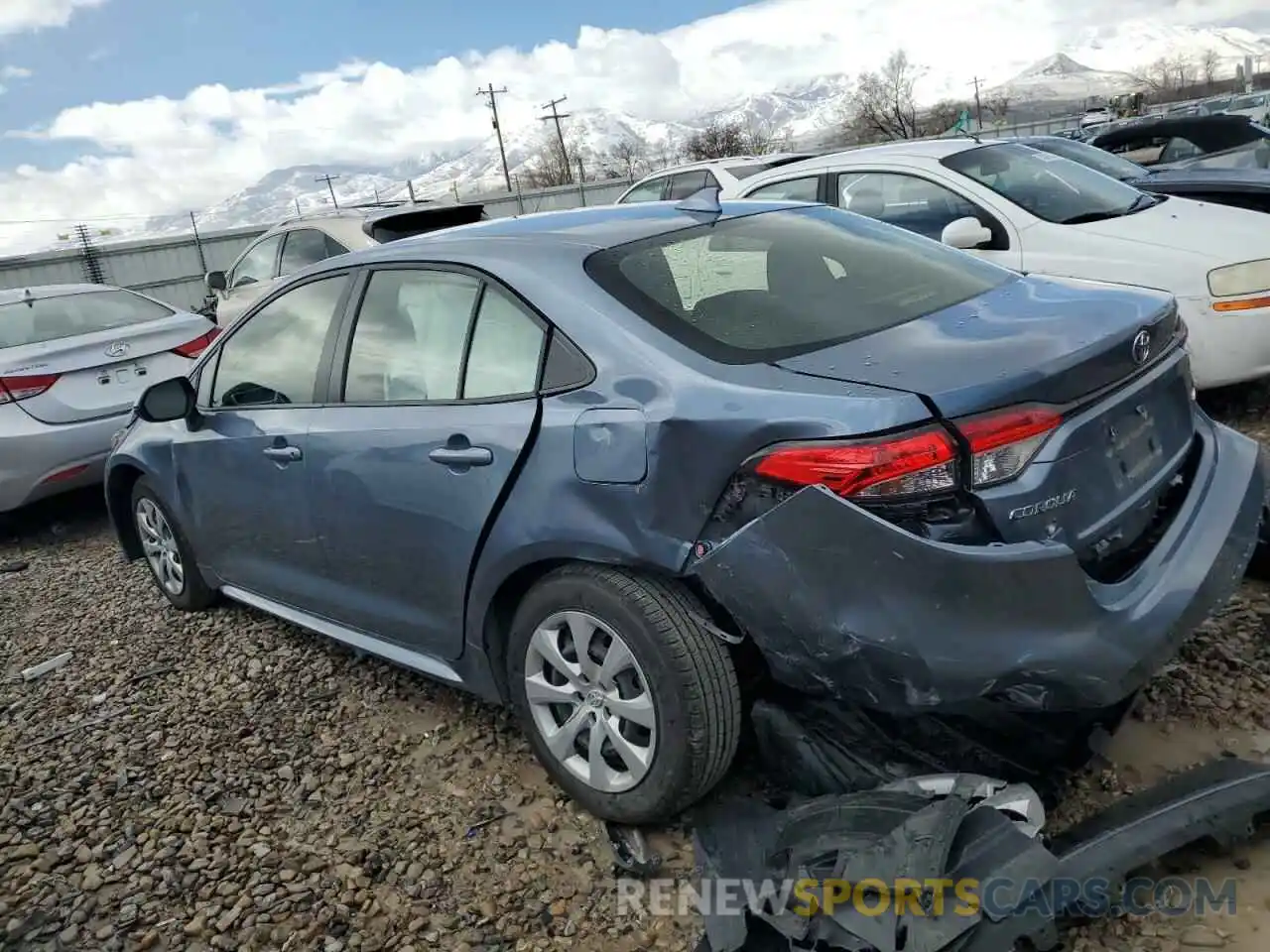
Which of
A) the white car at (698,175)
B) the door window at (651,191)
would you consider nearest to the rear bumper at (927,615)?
the white car at (698,175)

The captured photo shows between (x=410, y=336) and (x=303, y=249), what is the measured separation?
6.03 m

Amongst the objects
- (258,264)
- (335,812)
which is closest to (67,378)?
(258,264)

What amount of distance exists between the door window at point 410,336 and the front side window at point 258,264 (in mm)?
6164

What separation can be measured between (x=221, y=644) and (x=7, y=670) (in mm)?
1030

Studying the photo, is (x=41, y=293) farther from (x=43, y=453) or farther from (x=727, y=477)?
(x=727, y=477)

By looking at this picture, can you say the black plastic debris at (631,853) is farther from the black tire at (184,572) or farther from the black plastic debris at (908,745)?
the black tire at (184,572)

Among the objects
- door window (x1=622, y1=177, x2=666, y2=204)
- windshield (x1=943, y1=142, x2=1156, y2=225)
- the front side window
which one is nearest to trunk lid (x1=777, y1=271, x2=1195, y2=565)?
windshield (x1=943, y1=142, x2=1156, y2=225)

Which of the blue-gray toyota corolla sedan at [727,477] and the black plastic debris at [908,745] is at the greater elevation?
the blue-gray toyota corolla sedan at [727,477]

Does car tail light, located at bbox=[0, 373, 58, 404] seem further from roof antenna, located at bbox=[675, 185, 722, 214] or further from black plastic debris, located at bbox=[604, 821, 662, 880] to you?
black plastic debris, located at bbox=[604, 821, 662, 880]

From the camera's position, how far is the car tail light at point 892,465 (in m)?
2.01

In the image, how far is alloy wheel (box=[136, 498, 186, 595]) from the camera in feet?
14.5

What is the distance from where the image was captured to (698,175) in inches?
360

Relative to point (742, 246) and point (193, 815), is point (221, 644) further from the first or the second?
point (742, 246)

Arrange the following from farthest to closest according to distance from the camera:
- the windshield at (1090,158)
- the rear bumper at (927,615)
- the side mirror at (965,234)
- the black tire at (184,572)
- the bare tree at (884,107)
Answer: the bare tree at (884,107)
the windshield at (1090,158)
the side mirror at (965,234)
the black tire at (184,572)
the rear bumper at (927,615)
